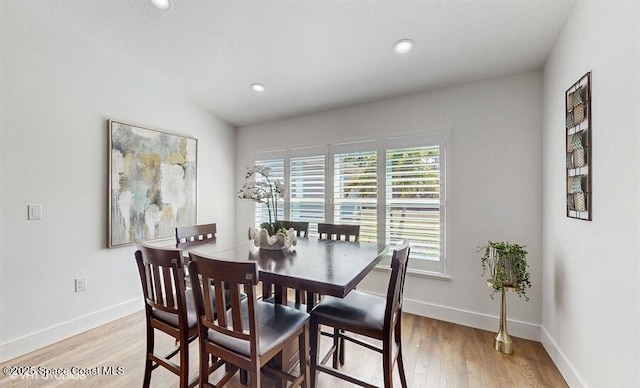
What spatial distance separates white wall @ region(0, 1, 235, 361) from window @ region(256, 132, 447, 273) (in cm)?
204

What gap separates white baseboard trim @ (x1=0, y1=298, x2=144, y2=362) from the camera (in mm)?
2123

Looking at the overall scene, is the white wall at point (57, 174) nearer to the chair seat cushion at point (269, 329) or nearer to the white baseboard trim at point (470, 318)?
the chair seat cushion at point (269, 329)

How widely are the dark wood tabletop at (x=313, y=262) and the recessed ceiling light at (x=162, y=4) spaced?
191cm

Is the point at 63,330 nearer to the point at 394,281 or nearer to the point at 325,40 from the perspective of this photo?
the point at 394,281

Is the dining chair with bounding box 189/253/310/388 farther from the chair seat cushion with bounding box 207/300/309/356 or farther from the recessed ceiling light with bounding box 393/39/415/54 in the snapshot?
the recessed ceiling light with bounding box 393/39/415/54

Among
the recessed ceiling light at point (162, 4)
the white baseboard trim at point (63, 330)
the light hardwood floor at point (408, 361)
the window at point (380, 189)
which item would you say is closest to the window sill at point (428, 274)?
the window at point (380, 189)

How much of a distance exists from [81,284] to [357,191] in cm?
298

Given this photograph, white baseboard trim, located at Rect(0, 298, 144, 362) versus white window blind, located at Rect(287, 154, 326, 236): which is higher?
white window blind, located at Rect(287, 154, 326, 236)

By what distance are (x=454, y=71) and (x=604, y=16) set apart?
1095mm

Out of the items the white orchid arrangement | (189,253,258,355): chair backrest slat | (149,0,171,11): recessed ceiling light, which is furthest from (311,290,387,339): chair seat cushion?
(149,0,171,11): recessed ceiling light

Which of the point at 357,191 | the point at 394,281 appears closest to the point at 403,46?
the point at 357,191

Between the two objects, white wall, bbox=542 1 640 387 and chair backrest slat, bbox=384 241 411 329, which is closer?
white wall, bbox=542 1 640 387

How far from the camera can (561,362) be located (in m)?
1.93

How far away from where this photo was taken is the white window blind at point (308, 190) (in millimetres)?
3516
